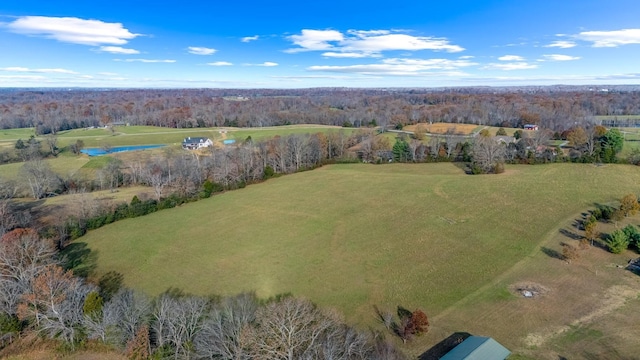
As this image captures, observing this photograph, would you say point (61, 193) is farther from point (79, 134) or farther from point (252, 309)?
point (79, 134)

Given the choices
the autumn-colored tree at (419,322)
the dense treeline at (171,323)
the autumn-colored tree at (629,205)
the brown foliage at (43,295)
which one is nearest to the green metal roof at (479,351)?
the autumn-colored tree at (419,322)

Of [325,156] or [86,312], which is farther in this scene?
[325,156]

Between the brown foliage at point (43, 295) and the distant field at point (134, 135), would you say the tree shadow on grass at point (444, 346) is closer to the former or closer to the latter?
the brown foliage at point (43, 295)

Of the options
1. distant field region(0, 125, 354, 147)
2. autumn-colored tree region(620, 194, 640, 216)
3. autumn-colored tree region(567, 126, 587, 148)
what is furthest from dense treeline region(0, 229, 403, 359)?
distant field region(0, 125, 354, 147)

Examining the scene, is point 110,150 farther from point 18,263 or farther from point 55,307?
point 55,307

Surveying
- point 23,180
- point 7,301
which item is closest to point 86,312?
point 7,301

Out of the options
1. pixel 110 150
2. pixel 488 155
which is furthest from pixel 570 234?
pixel 110 150
